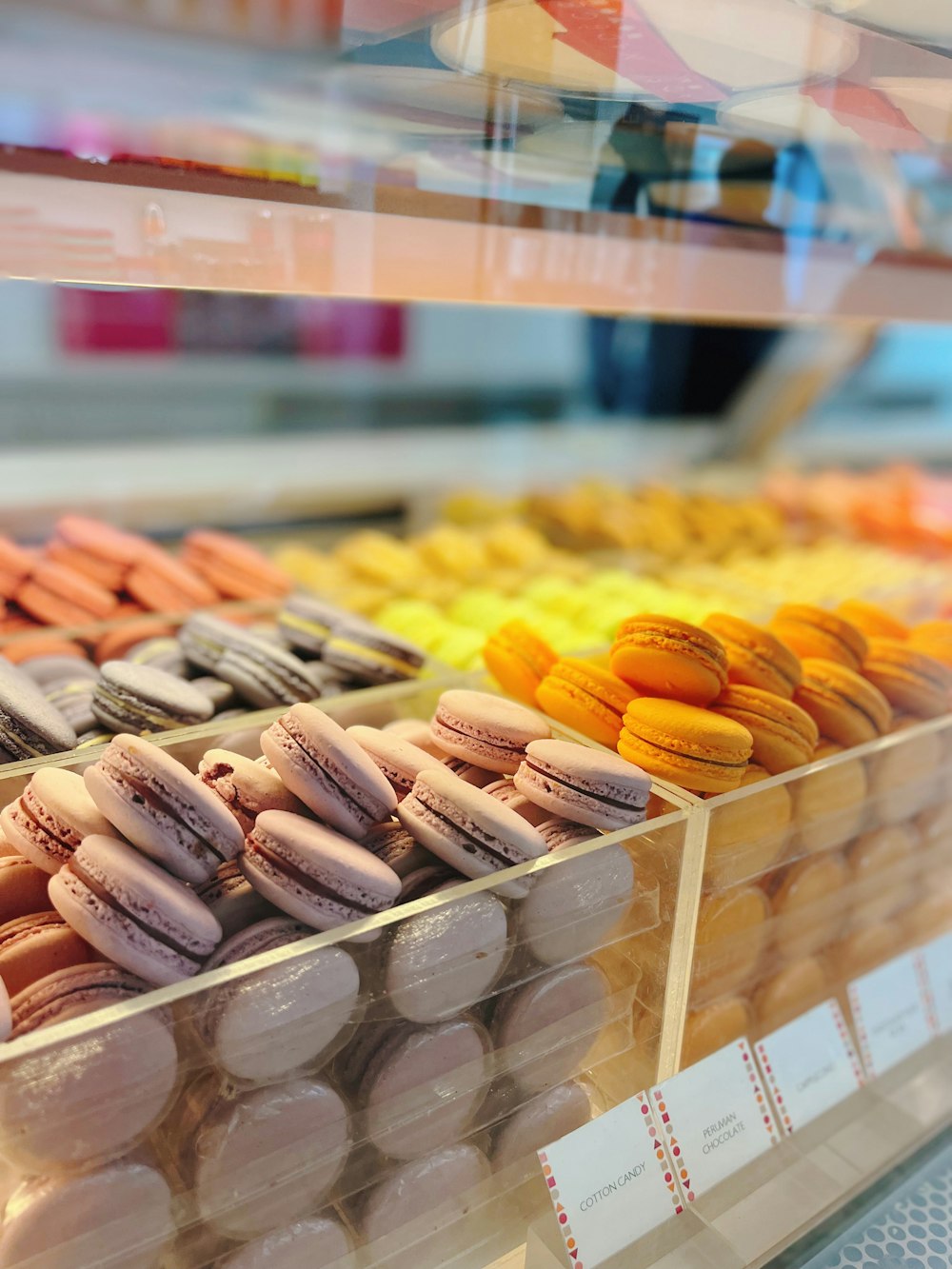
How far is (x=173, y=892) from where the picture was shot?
0.82 metres

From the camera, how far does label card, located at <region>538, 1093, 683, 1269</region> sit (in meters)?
0.96

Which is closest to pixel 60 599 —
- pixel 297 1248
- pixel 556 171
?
pixel 556 171

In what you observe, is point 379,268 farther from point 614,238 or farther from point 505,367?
→ point 505,367

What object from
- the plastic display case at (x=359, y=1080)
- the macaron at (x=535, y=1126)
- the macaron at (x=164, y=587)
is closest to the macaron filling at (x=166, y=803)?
the plastic display case at (x=359, y=1080)

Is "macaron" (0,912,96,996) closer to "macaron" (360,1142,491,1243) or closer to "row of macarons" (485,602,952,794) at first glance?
"macaron" (360,1142,491,1243)

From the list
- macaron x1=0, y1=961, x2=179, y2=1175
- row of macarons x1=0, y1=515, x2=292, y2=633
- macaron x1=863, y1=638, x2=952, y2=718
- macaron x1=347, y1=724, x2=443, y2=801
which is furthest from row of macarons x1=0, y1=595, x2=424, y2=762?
macaron x1=863, y1=638, x2=952, y2=718

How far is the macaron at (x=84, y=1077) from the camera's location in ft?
2.41

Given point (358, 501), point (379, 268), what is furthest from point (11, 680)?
point (358, 501)

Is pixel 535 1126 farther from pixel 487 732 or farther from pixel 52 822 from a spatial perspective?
pixel 52 822

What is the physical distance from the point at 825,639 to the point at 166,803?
2.98 ft

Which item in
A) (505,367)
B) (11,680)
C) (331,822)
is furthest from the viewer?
(505,367)

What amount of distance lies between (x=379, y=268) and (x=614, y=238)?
1.20 ft

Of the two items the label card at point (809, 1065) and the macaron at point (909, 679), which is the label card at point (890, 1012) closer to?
the label card at point (809, 1065)

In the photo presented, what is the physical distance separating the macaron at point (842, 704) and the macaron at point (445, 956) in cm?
53
